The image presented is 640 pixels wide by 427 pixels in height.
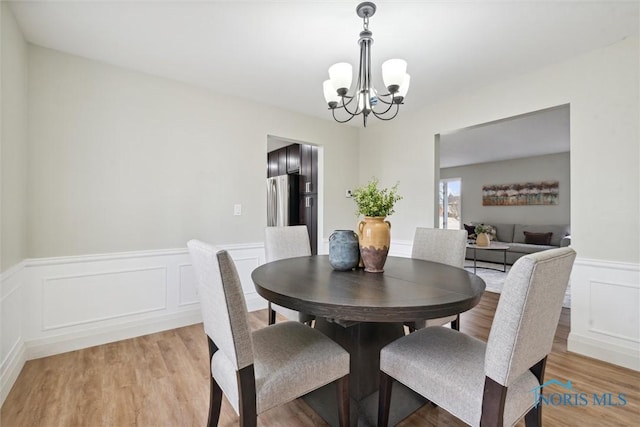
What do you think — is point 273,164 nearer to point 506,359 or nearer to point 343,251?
point 343,251

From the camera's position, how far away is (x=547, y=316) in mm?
1087

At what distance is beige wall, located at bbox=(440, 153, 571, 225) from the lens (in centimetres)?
648

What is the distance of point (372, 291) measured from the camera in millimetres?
1292

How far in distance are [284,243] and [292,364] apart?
130cm

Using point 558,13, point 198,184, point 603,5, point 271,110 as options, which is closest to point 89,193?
point 198,184

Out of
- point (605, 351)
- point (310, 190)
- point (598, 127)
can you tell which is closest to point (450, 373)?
point (605, 351)

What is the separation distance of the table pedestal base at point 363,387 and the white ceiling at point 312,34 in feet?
6.28

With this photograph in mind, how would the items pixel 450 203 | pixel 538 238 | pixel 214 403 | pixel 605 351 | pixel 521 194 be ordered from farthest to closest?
pixel 450 203, pixel 521 194, pixel 538 238, pixel 605 351, pixel 214 403

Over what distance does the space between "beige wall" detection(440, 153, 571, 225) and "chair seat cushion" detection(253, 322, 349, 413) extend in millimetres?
7253

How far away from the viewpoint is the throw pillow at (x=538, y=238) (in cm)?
619

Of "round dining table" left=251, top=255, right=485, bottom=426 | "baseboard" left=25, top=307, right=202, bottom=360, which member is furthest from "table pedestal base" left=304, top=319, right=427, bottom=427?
"baseboard" left=25, top=307, right=202, bottom=360

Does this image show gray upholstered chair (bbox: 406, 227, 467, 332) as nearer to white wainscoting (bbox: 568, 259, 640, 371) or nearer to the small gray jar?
the small gray jar

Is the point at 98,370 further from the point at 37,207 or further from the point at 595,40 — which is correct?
the point at 595,40

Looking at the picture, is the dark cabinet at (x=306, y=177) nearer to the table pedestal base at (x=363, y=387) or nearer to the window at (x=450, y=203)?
the table pedestal base at (x=363, y=387)
